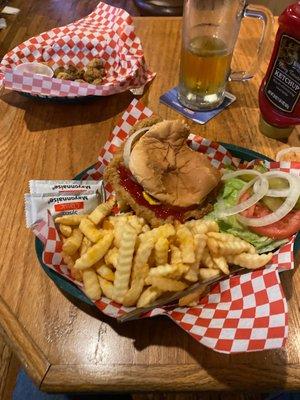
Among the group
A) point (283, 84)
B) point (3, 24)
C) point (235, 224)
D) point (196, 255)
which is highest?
point (283, 84)

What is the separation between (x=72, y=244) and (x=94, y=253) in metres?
0.07

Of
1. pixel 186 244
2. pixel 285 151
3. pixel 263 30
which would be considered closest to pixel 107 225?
pixel 186 244

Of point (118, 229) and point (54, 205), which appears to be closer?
point (118, 229)

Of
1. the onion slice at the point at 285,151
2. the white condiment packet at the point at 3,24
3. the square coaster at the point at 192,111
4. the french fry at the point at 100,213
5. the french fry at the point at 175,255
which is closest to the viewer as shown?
the french fry at the point at 175,255

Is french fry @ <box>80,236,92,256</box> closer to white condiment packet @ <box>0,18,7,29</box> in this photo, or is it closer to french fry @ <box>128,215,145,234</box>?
french fry @ <box>128,215,145,234</box>

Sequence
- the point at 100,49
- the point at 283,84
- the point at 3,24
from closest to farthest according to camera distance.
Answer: the point at 283,84
the point at 100,49
the point at 3,24

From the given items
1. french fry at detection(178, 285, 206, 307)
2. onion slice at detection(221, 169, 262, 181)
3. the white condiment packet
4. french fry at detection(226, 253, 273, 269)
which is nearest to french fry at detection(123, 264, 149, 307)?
french fry at detection(178, 285, 206, 307)

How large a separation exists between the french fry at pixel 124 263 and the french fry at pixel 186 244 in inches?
4.7

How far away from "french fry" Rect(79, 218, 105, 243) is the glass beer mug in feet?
2.84

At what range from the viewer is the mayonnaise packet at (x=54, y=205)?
1.10 m

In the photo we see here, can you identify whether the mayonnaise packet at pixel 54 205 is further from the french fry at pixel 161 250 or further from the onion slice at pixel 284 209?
the onion slice at pixel 284 209

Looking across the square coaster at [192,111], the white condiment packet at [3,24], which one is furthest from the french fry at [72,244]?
A: the white condiment packet at [3,24]

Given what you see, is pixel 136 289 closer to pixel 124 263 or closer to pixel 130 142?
pixel 124 263

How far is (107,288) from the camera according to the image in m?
0.95
